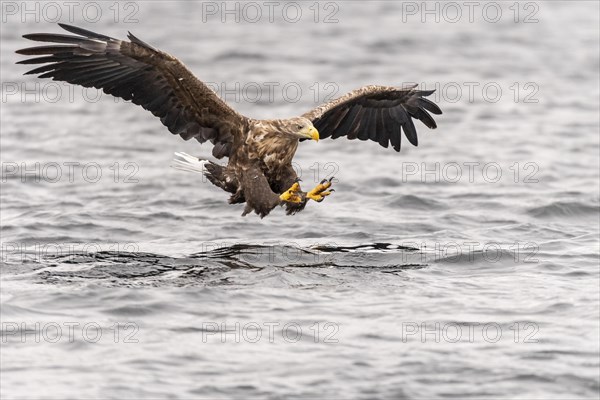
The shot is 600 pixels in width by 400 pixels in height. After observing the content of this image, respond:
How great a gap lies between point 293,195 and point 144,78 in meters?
1.79

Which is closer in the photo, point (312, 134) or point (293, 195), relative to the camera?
point (293, 195)

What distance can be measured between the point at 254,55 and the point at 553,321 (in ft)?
44.6

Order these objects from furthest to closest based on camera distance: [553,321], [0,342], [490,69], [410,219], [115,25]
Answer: [115,25] < [490,69] < [410,219] < [553,321] < [0,342]

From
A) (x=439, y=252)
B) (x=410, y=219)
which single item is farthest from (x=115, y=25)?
(x=439, y=252)

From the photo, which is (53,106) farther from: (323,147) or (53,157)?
(323,147)

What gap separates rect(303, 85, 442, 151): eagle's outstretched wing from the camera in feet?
45.8

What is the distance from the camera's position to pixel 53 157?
1789 centimetres

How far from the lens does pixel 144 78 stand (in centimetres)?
1244

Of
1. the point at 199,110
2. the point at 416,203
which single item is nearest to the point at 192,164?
the point at 199,110

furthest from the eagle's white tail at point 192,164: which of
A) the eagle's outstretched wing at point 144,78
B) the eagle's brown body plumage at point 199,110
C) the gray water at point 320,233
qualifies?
the gray water at point 320,233

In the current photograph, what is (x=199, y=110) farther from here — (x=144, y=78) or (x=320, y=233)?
(x=320, y=233)

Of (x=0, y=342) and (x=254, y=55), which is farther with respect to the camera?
(x=254, y=55)

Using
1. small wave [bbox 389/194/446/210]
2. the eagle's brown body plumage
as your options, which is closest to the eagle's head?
the eagle's brown body plumage

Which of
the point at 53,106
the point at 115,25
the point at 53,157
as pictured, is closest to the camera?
the point at 53,157
